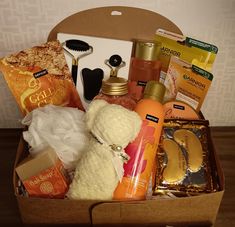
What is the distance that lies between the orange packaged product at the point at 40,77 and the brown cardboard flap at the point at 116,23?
2.5 inches

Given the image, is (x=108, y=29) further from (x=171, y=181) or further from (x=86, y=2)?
(x=171, y=181)

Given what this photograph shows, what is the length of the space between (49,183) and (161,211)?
202 mm

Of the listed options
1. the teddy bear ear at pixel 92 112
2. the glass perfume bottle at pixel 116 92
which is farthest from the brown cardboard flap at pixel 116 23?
the teddy bear ear at pixel 92 112

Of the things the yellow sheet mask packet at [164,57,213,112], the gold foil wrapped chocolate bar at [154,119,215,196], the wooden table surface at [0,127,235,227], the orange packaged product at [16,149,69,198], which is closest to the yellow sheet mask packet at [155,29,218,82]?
the yellow sheet mask packet at [164,57,213,112]

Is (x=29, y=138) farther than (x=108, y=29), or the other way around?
(x=108, y=29)

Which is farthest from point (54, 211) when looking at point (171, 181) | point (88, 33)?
point (88, 33)

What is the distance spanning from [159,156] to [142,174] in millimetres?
69

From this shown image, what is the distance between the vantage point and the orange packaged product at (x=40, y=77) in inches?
27.2

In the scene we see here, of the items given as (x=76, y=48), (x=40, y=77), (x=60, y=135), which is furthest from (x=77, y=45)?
A: (x=60, y=135)

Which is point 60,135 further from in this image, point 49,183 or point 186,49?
point 186,49

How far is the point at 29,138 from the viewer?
620mm

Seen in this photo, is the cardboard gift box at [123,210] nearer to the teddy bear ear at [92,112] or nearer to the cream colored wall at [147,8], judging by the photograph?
the teddy bear ear at [92,112]

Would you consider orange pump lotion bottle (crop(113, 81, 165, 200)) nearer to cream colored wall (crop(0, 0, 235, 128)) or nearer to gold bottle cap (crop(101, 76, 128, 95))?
gold bottle cap (crop(101, 76, 128, 95))

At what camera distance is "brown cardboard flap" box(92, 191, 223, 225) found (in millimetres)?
530
